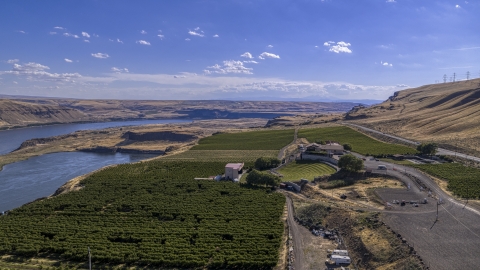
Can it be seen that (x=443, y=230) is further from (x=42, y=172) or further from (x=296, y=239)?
(x=42, y=172)

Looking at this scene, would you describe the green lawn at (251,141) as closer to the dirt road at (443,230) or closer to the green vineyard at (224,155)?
the green vineyard at (224,155)

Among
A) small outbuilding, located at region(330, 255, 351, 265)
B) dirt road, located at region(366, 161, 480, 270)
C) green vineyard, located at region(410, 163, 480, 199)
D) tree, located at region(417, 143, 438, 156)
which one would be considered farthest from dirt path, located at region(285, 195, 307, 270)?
tree, located at region(417, 143, 438, 156)

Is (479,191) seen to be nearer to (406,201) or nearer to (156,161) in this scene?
(406,201)

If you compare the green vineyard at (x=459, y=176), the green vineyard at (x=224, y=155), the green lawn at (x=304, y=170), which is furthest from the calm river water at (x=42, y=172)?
the green vineyard at (x=459, y=176)

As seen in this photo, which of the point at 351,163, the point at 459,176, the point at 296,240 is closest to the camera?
the point at 296,240

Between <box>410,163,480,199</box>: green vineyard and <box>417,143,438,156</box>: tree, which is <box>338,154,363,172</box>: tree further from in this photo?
<box>417,143,438,156</box>: tree

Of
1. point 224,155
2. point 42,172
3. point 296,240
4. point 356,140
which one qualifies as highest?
point 356,140

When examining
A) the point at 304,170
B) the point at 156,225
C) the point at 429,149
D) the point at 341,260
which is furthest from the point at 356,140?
the point at 156,225
